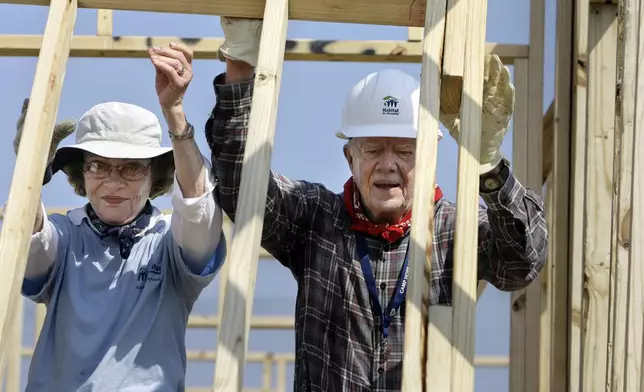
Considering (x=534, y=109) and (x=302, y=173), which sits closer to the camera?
(x=534, y=109)

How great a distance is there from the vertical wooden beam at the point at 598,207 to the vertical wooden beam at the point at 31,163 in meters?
2.00

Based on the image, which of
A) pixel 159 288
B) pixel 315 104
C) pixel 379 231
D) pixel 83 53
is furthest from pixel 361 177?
pixel 83 53

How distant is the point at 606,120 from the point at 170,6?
5.77 feet

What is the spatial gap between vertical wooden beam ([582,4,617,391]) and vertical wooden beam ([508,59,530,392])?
31.3 inches

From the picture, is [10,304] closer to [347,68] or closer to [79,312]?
[79,312]

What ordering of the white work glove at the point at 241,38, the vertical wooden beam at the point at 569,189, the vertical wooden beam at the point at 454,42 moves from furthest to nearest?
the vertical wooden beam at the point at 569,189 → the white work glove at the point at 241,38 → the vertical wooden beam at the point at 454,42

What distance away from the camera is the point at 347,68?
17.4 feet

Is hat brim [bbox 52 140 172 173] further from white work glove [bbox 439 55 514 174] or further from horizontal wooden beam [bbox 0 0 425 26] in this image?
white work glove [bbox 439 55 514 174]

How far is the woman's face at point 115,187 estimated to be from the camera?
3.31 m

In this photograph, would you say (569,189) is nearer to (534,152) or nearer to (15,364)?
(534,152)

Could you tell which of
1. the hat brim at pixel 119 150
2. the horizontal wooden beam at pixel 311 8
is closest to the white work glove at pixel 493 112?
the horizontal wooden beam at pixel 311 8

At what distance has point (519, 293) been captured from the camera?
4637mm

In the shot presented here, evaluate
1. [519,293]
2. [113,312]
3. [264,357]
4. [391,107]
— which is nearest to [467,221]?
[391,107]

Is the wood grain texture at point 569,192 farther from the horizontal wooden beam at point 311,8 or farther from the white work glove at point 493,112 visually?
the horizontal wooden beam at point 311,8
